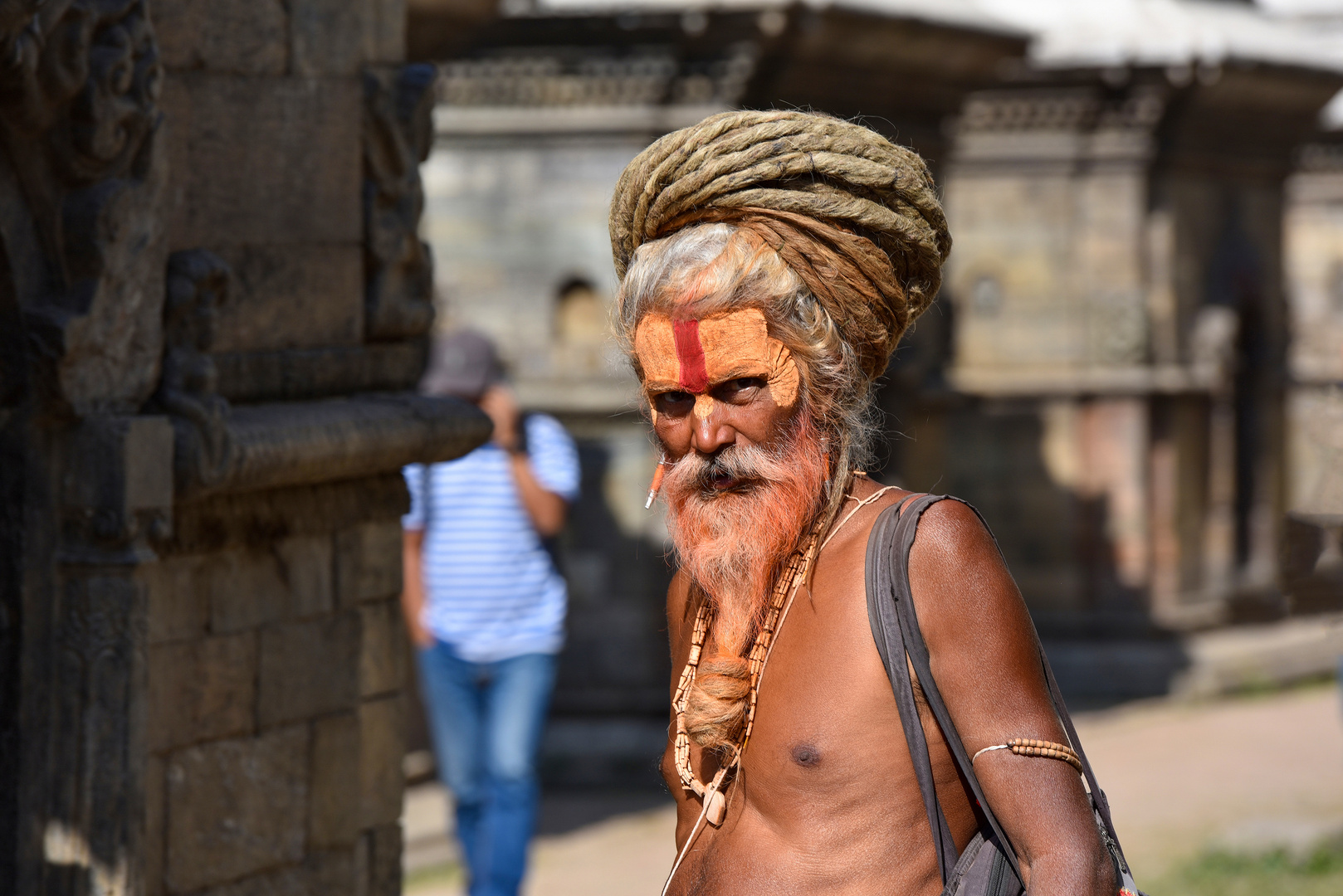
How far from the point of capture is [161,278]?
388 cm

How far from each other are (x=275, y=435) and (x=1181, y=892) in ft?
15.8

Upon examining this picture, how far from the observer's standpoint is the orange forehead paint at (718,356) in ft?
8.83

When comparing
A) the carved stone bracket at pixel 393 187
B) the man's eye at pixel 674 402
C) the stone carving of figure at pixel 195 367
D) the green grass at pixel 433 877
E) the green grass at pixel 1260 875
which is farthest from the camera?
the green grass at pixel 433 877

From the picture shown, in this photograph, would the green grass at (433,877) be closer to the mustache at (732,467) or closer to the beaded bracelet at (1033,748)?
the mustache at (732,467)

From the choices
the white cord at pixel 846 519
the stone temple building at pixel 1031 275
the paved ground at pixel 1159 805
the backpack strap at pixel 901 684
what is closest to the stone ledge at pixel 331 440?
the white cord at pixel 846 519

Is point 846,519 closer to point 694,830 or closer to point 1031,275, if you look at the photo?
point 694,830

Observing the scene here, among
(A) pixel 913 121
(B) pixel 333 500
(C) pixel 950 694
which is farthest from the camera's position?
(A) pixel 913 121

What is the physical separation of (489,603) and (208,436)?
2448mm

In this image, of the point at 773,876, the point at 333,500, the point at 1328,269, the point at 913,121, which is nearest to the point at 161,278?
the point at 333,500

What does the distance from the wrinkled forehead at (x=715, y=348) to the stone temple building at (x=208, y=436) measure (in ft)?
4.52

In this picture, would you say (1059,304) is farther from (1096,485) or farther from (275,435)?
(275,435)

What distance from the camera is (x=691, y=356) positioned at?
271 centimetres

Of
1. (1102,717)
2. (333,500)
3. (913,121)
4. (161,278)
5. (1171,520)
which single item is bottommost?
(1102,717)

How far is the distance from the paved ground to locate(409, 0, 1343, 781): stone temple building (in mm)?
652
